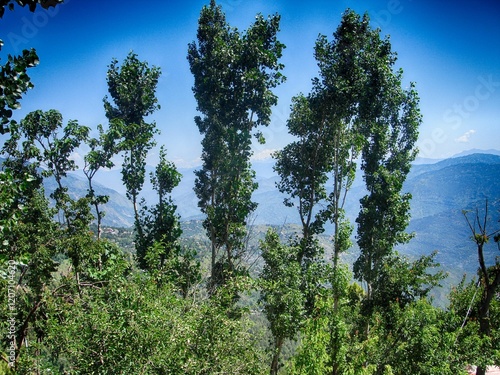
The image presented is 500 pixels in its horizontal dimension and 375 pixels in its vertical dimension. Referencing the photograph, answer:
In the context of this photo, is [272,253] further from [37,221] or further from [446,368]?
[37,221]

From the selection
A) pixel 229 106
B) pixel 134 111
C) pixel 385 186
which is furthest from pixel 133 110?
pixel 385 186

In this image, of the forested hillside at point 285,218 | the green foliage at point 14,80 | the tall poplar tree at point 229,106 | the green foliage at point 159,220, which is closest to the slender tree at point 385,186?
the forested hillside at point 285,218

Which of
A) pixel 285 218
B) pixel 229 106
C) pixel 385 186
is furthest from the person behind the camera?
pixel 385 186

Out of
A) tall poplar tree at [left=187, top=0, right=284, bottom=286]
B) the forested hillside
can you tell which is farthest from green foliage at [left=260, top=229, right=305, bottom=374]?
tall poplar tree at [left=187, top=0, right=284, bottom=286]

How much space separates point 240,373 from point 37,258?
581 inches

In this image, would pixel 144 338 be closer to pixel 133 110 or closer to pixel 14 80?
pixel 14 80

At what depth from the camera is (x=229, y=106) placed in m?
17.8

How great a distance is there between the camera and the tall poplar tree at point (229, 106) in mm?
16844

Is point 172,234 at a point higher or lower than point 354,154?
lower

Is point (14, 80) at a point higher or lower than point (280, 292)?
higher

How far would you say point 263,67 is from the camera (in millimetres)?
17250

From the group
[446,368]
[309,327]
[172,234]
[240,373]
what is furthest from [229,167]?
[446,368]

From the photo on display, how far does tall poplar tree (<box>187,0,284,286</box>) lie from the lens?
16844 millimetres

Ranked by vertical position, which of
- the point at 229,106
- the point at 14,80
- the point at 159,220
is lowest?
the point at 159,220
